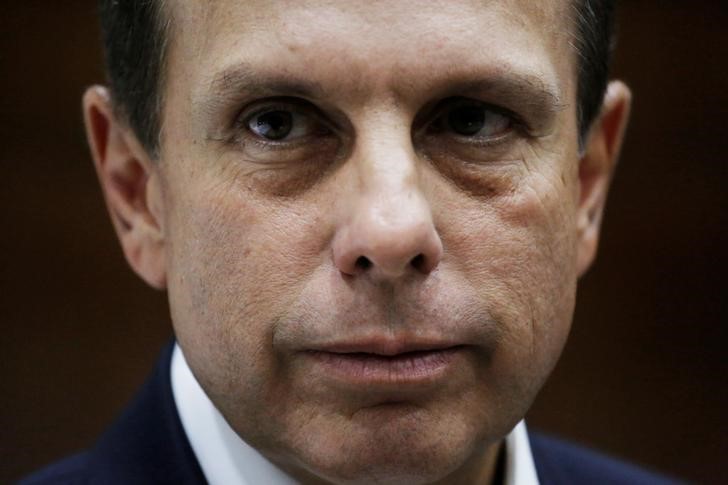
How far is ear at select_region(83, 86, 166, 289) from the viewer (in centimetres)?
234

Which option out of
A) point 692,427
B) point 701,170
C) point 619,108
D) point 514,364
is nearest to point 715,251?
point 701,170

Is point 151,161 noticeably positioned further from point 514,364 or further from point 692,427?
point 692,427

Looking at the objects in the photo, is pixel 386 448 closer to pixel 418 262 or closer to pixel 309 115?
pixel 418 262

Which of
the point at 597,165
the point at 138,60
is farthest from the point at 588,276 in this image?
the point at 138,60

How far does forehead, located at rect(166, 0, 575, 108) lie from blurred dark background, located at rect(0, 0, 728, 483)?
2.26m

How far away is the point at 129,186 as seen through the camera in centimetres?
242

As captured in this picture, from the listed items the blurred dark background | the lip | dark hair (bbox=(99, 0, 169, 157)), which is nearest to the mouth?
the lip

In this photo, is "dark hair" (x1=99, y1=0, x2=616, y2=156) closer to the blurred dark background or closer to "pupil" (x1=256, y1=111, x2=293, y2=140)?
"pupil" (x1=256, y1=111, x2=293, y2=140)

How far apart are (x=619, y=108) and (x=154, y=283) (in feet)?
3.16

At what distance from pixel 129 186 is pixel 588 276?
2446 mm

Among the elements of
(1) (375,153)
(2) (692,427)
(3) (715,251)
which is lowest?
(2) (692,427)

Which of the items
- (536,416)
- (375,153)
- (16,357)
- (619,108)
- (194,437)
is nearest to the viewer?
(375,153)

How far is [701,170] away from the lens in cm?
451

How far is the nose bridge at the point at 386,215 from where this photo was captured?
188cm
